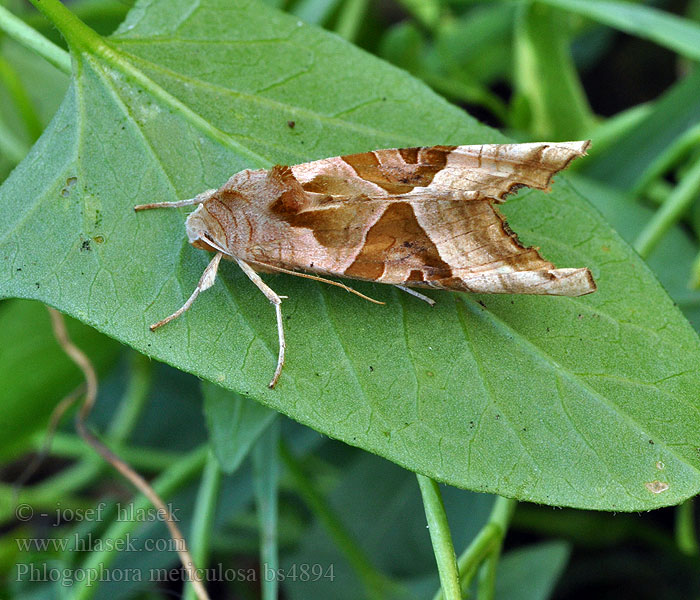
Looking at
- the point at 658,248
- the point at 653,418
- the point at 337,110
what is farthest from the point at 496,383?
the point at 658,248

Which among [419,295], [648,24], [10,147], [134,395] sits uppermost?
[648,24]

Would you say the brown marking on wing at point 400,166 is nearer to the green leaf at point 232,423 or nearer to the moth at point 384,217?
the moth at point 384,217

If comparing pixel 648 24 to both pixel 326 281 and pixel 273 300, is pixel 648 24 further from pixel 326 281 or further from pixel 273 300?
pixel 273 300

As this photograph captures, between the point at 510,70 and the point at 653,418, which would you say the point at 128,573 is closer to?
the point at 653,418

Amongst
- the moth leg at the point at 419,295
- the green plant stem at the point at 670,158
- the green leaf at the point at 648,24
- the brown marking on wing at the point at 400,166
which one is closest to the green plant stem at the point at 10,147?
the brown marking on wing at the point at 400,166

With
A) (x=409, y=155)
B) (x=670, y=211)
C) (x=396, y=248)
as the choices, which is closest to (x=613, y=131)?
(x=670, y=211)

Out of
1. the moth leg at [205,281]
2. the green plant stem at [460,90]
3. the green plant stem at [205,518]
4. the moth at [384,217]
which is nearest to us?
the moth leg at [205,281]
